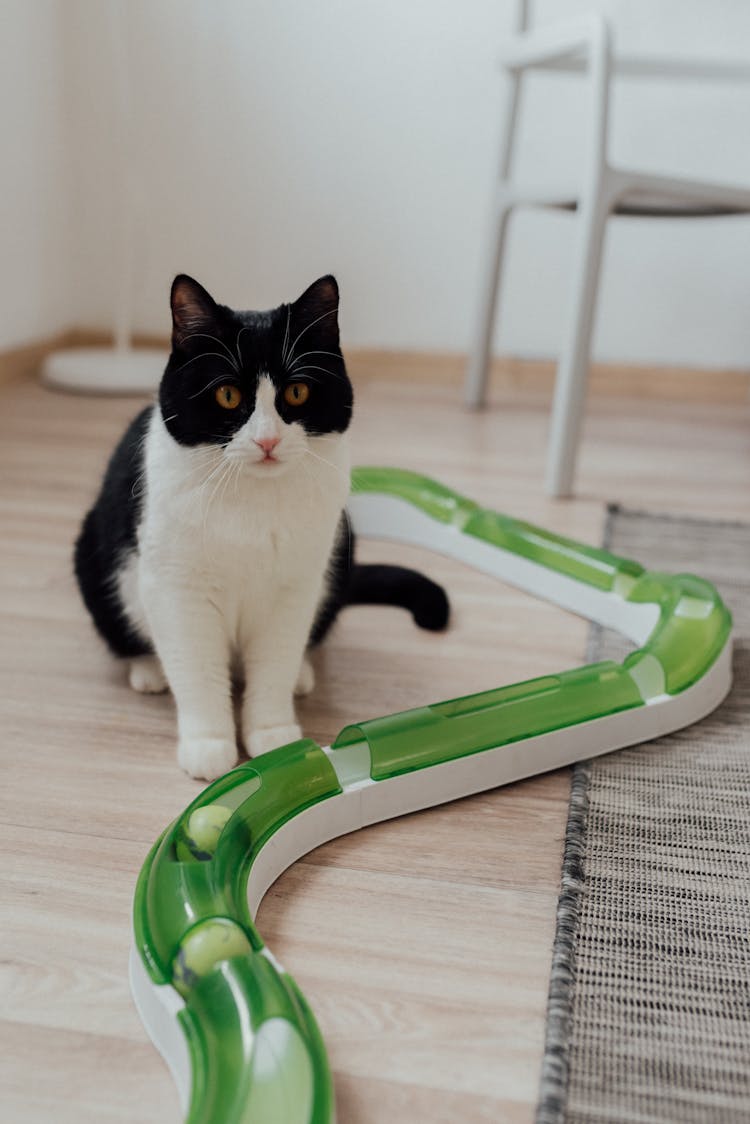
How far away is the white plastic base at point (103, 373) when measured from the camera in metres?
2.67

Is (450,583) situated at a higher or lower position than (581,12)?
lower

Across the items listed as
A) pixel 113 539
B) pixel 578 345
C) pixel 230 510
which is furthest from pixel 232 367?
pixel 578 345

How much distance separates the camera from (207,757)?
1031mm

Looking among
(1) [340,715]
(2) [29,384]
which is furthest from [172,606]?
(2) [29,384]

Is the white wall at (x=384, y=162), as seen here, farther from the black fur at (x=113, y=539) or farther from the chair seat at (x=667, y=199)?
the black fur at (x=113, y=539)

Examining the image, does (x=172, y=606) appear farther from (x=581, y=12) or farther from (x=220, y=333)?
(x=581, y=12)

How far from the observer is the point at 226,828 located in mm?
836

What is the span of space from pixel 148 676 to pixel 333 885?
419 millimetres

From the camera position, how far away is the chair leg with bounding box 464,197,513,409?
254 centimetres

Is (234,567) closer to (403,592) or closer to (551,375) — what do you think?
(403,592)

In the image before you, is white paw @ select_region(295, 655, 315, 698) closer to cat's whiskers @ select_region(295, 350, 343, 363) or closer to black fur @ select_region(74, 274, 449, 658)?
black fur @ select_region(74, 274, 449, 658)

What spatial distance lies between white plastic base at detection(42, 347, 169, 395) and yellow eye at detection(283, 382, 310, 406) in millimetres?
1723

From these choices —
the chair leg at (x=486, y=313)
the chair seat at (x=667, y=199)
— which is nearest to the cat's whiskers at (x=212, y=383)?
the chair seat at (x=667, y=199)

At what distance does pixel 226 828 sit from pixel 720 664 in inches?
24.4
